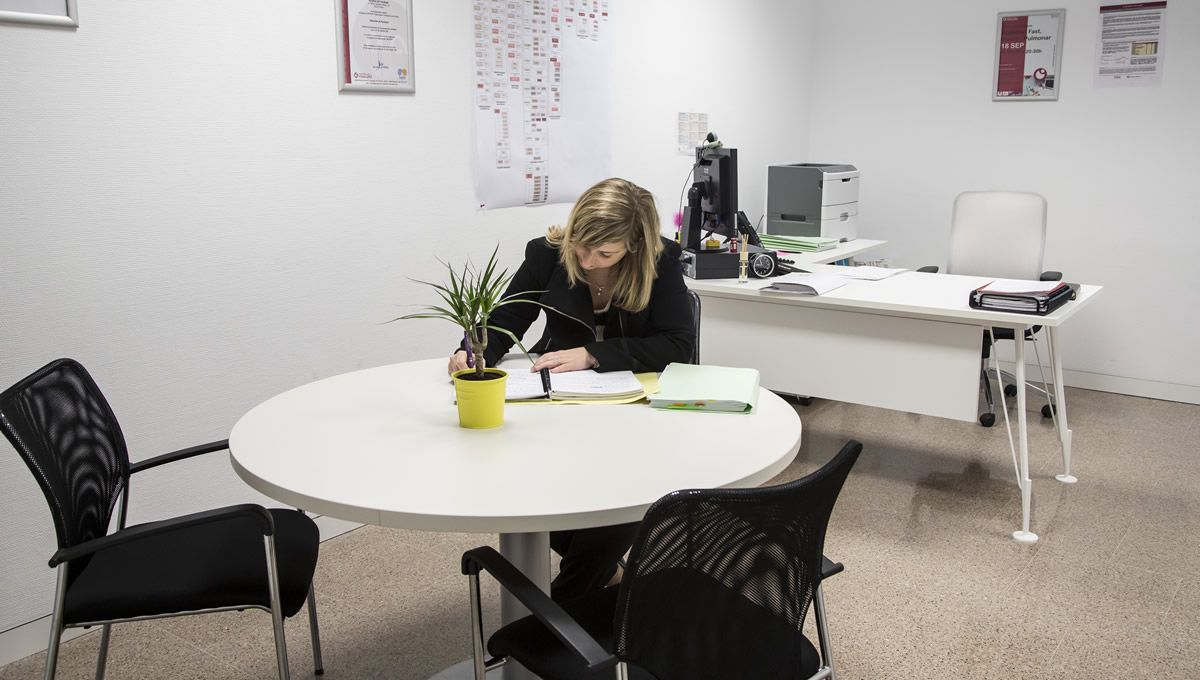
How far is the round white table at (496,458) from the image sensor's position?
4.73ft

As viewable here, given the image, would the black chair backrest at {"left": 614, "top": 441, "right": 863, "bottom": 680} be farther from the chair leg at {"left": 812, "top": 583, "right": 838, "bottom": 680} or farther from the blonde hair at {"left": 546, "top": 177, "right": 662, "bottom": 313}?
the blonde hair at {"left": 546, "top": 177, "right": 662, "bottom": 313}

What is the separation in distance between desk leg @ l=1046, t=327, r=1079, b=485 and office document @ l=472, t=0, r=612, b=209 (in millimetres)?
1848

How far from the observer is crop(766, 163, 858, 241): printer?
4477 mm

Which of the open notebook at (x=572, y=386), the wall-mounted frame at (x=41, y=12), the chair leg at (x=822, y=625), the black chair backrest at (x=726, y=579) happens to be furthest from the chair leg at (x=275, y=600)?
the wall-mounted frame at (x=41, y=12)

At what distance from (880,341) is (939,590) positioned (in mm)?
940

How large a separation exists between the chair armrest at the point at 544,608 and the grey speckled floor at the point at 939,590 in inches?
36.9

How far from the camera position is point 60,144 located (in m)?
2.26

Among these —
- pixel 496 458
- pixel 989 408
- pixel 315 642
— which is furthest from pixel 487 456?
pixel 989 408

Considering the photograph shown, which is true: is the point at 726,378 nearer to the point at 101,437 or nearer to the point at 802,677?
the point at 802,677

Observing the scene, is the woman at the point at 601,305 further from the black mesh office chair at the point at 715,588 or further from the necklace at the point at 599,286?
the black mesh office chair at the point at 715,588

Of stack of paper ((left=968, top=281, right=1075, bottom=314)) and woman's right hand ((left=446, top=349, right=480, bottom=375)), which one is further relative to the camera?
stack of paper ((left=968, top=281, right=1075, bottom=314))

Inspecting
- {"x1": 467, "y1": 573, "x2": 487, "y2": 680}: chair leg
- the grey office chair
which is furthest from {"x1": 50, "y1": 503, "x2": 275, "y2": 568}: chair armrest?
the grey office chair

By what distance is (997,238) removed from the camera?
423cm

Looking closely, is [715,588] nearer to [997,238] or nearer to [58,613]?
[58,613]
